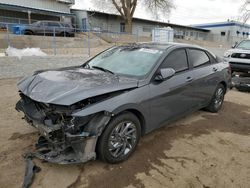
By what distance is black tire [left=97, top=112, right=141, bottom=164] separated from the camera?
2942 mm

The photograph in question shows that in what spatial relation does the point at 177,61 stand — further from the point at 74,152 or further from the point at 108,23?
the point at 108,23

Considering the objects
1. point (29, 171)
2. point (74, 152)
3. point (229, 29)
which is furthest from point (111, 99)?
point (229, 29)

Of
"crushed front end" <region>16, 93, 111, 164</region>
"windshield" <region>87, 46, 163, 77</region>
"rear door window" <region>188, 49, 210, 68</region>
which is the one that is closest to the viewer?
"crushed front end" <region>16, 93, 111, 164</region>

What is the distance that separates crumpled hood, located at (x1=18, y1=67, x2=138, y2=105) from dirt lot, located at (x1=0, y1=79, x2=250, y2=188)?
3.13 feet

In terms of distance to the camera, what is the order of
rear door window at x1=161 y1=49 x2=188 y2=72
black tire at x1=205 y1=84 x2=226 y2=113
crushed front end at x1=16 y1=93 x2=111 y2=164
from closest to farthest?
crushed front end at x1=16 y1=93 x2=111 y2=164, rear door window at x1=161 y1=49 x2=188 y2=72, black tire at x1=205 y1=84 x2=226 y2=113

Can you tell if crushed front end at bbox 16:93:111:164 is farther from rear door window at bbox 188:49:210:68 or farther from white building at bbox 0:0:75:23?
white building at bbox 0:0:75:23

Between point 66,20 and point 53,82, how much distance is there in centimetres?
2855

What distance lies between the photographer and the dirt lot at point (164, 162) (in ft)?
9.41

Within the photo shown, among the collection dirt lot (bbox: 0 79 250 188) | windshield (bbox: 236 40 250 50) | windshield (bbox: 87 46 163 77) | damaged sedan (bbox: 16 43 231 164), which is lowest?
dirt lot (bbox: 0 79 250 188)

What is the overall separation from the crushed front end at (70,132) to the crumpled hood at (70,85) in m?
0.11

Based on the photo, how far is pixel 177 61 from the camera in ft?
13.6

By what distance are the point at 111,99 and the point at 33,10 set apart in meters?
27.1

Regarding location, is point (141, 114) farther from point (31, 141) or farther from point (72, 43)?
point (72, 43)

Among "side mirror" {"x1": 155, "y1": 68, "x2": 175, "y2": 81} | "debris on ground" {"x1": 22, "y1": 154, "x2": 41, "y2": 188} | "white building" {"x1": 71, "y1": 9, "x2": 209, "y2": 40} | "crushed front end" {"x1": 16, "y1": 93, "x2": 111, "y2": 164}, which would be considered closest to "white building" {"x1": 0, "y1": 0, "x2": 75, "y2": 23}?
"white building" {"x1": 71, "y1": 9, "x2": 209, "y2": 40}
